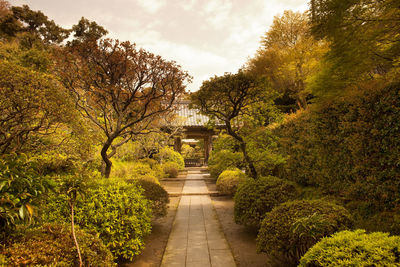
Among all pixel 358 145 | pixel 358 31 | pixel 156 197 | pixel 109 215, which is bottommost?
pixel 156 197

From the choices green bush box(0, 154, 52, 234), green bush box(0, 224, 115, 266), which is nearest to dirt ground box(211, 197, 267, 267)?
green bush box(0, 224, 115, 266)

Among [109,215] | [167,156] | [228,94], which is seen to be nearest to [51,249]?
[109,215]

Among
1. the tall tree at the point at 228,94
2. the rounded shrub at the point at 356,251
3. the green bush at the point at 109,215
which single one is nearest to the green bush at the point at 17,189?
the green bush at the point at 109,215

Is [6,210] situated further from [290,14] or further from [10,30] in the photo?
[10,30]

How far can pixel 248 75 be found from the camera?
6.19 meters

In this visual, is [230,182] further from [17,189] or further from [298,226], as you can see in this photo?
[17,189]

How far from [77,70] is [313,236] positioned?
5.81 m

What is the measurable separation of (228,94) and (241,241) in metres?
3.97

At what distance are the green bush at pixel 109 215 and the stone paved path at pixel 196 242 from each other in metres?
0.79

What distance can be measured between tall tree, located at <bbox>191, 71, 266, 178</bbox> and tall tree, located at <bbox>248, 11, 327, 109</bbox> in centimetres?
653

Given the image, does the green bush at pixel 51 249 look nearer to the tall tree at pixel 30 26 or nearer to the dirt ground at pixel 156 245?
the dirt ground at pixel 156 245

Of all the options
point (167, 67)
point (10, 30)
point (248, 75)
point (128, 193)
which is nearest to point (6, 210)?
point (128, 193)

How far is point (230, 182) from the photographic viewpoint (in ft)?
29.9

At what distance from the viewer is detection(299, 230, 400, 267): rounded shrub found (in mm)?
1818
